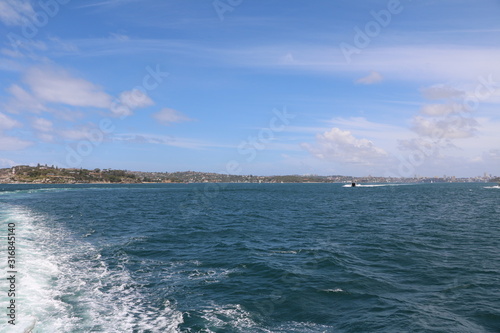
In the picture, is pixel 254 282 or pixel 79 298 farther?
pixel 254 282

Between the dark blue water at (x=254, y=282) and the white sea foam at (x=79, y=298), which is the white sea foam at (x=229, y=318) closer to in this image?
the dark blue water at (x=254, y=282)

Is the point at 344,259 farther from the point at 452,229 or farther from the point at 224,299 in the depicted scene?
the point at 452,229

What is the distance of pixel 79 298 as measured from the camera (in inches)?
640

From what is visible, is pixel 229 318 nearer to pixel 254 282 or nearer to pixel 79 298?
pixel 254 282

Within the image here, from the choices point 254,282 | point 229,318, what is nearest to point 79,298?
point 229,318

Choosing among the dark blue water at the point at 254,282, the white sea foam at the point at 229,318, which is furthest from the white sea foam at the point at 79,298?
the white sea foam at the point at 229,318

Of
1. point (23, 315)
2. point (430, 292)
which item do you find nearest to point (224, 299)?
point (23, 315)

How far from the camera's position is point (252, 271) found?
70.2ft

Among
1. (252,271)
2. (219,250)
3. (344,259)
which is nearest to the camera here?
(252,271)

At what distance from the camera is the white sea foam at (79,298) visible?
13.3 m

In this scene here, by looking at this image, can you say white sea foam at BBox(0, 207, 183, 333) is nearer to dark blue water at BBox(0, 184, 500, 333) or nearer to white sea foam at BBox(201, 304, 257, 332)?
dark blue water at BBox(0, 184, 500, 333)

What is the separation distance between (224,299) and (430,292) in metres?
11.0

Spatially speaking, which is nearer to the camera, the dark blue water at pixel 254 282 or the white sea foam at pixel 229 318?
the white sea foam at pixel 229 318

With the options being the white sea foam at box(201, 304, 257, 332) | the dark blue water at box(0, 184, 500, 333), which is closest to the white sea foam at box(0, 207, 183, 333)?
the dark blue water at box(0, 184, 500, 333)
